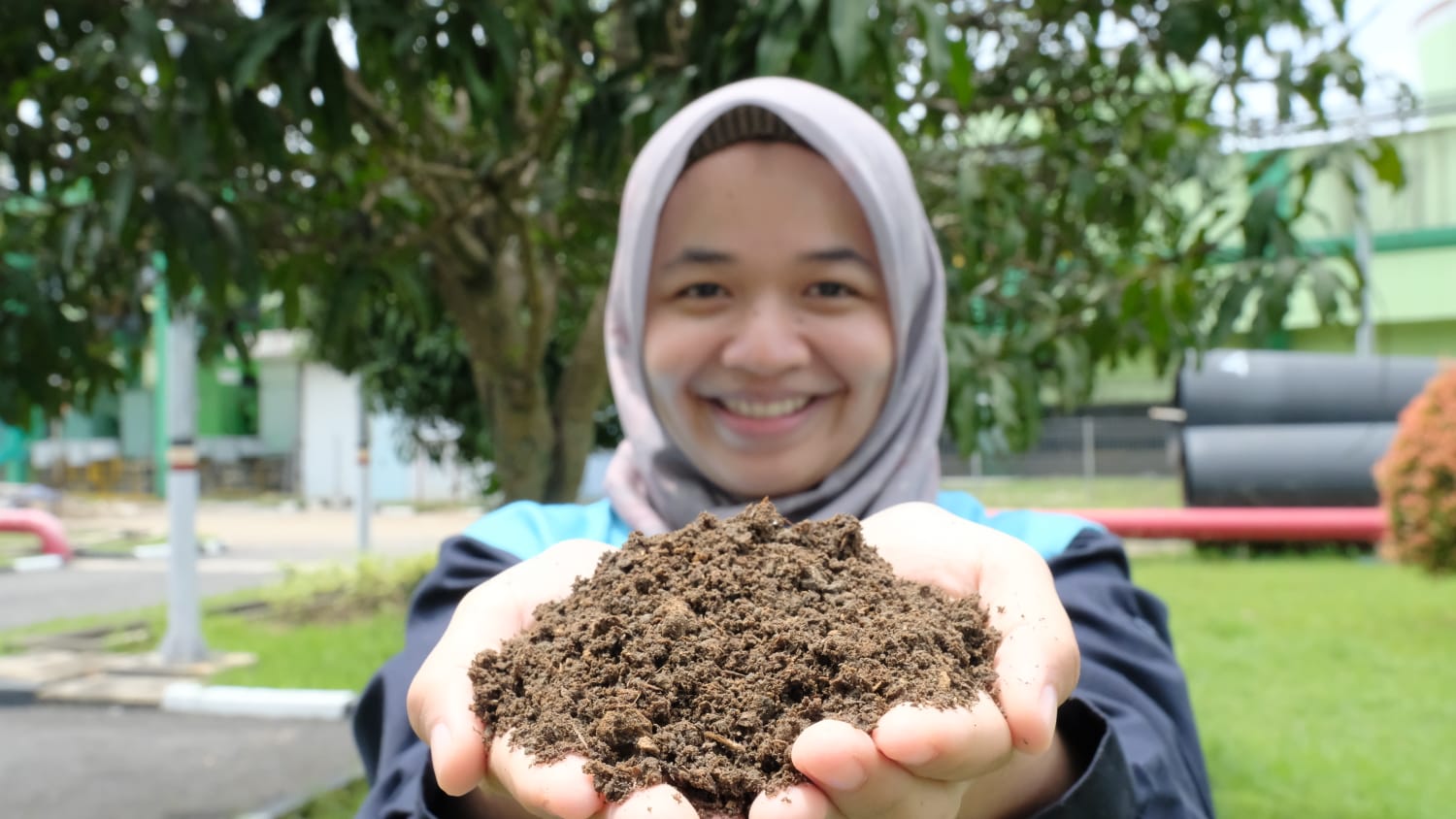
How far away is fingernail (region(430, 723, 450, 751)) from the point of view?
2.78 feet

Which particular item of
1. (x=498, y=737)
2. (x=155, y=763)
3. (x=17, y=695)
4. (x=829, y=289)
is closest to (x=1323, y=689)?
(x=829, y=289)

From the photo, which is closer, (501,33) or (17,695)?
(501,33)

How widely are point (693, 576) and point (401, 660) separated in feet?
1.81

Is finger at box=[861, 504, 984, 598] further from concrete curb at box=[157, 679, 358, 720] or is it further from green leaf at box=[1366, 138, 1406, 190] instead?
concrete curb at box=[157, 679, 358, 720]

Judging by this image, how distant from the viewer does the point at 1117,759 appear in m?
1.00

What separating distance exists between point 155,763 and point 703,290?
3981 mm

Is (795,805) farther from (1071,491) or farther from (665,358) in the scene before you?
(1071,491)

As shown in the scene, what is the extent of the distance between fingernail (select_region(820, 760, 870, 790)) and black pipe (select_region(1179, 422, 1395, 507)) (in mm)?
10744

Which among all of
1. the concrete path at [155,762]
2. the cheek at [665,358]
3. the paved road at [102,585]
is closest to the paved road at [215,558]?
the paved road at [102,585]

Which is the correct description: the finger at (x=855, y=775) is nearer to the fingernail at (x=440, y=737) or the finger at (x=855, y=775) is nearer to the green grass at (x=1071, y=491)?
the fingernail at (x=440, y=737)

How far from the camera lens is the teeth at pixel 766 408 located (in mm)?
1347

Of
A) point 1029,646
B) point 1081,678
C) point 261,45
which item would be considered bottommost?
point 1081,678

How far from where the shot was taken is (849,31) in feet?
5.26

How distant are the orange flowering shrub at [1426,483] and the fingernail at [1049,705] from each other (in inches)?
261
